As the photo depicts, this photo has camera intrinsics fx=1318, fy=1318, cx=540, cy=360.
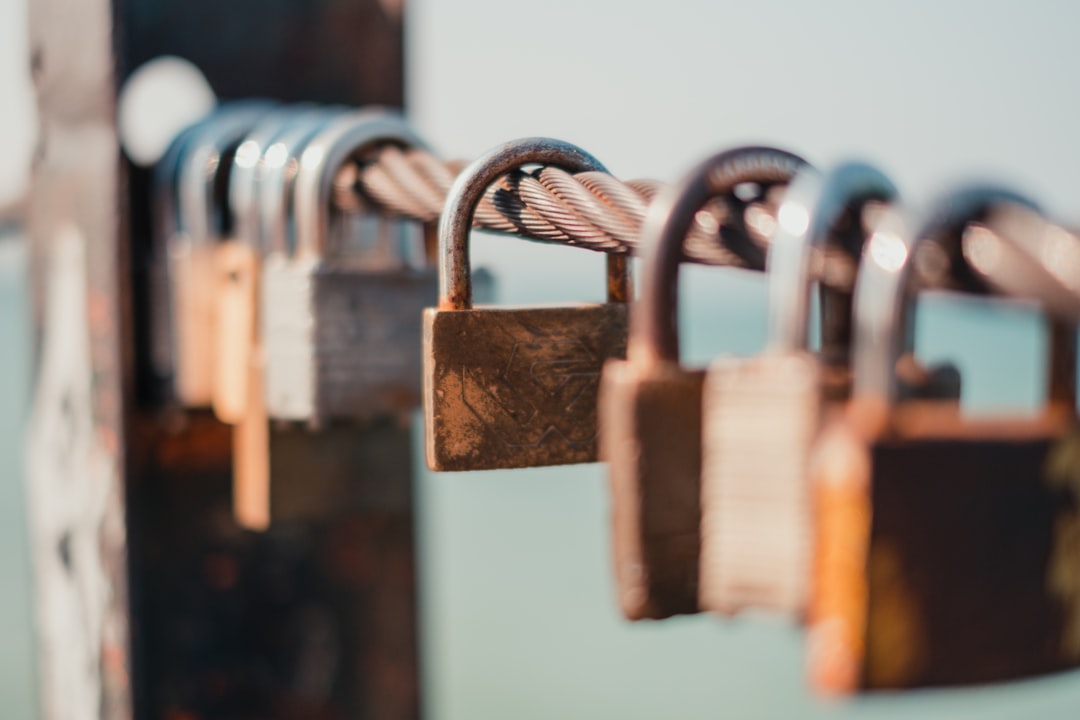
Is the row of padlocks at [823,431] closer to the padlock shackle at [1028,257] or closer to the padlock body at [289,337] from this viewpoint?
the padlock shackle at [1028,257]

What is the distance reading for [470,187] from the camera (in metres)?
1.38

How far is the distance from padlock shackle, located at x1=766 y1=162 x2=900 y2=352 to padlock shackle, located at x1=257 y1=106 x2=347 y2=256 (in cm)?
139

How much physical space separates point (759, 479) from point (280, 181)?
1491 mm

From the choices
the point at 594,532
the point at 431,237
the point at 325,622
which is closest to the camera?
the point at 431,237

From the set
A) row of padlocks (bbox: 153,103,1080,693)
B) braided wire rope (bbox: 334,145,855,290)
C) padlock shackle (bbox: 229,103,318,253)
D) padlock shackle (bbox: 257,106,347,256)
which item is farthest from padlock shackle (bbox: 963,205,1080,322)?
padlock shackle (bbox: 229,103,318,253)

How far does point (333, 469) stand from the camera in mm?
2457

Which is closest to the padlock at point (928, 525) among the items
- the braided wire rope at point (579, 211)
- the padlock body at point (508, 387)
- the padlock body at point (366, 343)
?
the braided wire rope at point (579, 211)

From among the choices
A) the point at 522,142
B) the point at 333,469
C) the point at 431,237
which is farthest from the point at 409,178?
the point at 333,469

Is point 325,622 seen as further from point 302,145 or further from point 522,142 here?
point 522,142

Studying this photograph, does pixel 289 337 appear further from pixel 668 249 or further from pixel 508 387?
pixel 668 249

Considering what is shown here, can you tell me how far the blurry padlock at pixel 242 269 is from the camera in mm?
2236

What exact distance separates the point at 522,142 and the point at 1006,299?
0.66 m

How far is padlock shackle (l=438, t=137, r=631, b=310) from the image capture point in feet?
4.54

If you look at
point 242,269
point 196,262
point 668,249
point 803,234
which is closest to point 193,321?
point 196,262
